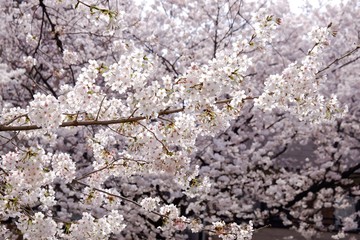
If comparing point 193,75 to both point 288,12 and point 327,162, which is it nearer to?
point 327,162

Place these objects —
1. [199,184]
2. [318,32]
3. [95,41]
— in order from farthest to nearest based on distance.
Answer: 1. [95,41]
2. [199,184]
3. [318,32]

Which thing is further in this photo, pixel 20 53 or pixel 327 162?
pixel 327 162

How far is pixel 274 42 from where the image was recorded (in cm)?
1295

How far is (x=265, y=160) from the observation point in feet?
34.6

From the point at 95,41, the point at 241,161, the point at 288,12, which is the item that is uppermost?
the point at 288,12

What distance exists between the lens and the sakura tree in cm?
346

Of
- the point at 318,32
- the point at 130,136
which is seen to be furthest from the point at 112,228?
the point at 318,32

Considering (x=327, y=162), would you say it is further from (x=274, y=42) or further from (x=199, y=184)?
(x=199, y=184)

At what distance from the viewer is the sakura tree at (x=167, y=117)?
3.46 metres

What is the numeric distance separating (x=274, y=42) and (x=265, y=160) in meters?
3.74

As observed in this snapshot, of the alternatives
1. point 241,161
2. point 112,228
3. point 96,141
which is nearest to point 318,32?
point 96,141

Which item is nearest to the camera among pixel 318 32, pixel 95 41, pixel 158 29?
pixel 318 32

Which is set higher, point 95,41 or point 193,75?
point 95,41

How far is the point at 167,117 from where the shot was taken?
8867mm
